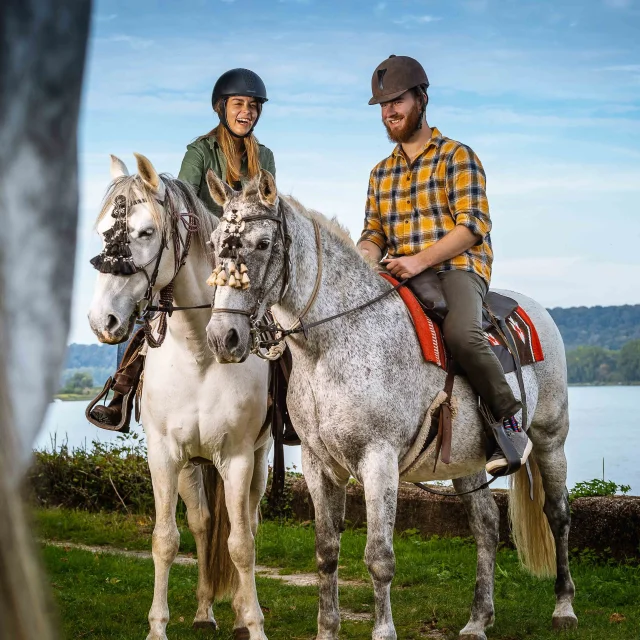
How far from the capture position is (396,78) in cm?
476

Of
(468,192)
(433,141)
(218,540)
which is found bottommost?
(218,540)

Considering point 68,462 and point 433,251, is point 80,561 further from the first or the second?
point 433,251

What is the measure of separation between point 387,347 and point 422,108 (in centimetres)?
140

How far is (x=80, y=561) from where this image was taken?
23.6 ft

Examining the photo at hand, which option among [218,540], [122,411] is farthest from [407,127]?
[218,540]

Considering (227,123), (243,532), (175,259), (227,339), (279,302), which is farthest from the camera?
(227,123)

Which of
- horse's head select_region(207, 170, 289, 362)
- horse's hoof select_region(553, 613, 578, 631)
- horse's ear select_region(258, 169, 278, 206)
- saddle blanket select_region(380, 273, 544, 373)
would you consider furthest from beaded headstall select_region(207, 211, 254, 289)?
horse's hoof select_region(553, 613, 578, 631)

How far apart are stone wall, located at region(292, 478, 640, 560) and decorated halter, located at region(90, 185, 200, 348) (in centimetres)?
378

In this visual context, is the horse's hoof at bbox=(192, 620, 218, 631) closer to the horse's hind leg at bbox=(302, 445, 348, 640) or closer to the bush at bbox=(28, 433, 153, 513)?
the horse's hind leg at bbox=(302, 445, 348, 640)

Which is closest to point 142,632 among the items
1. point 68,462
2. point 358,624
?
point 358,624

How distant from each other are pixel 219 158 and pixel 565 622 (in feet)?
11.1

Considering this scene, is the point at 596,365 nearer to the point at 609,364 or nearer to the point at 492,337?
the point at 609,364

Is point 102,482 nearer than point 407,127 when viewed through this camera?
No

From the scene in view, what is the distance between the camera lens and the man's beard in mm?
4863
